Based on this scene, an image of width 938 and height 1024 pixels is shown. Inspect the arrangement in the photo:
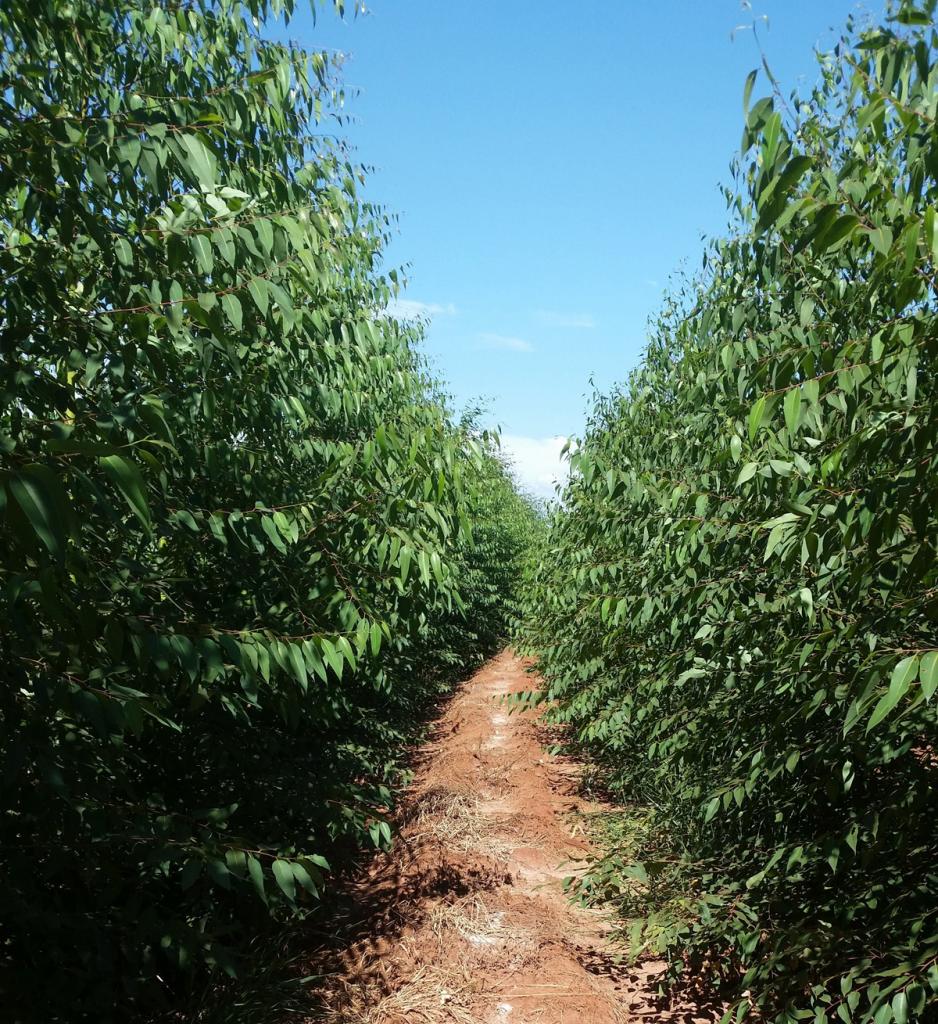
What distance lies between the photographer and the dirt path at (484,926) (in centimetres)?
374

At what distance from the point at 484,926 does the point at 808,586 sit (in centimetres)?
318

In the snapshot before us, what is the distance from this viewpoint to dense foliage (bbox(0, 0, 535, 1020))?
5.84ft

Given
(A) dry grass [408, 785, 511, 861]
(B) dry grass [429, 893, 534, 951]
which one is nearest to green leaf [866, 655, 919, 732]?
(B) dry grass [429, 893, 534, 951]

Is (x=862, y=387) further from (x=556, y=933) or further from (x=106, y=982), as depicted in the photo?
→ (x=556, y=933)

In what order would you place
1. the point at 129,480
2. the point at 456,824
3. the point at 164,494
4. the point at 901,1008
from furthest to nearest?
the point at 456,824 < the point at 164,494 < the point at 901,1008 < the point at 129,480

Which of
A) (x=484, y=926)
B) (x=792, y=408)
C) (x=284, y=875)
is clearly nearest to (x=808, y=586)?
(x=792, y=408)

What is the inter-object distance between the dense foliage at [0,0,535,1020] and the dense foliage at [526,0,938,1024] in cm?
126

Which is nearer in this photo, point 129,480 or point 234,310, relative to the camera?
point 129,480

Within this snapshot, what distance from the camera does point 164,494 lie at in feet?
8.27

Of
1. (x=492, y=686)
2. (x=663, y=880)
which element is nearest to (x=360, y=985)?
(x=663, y=880)

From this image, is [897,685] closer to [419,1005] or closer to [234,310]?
[234,310]

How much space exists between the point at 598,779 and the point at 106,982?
5.46 metres

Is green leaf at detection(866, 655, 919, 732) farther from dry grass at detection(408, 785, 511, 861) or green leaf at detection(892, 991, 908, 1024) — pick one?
dry grass at detection(408, 785, 511, 861)

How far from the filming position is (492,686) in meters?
12.7
